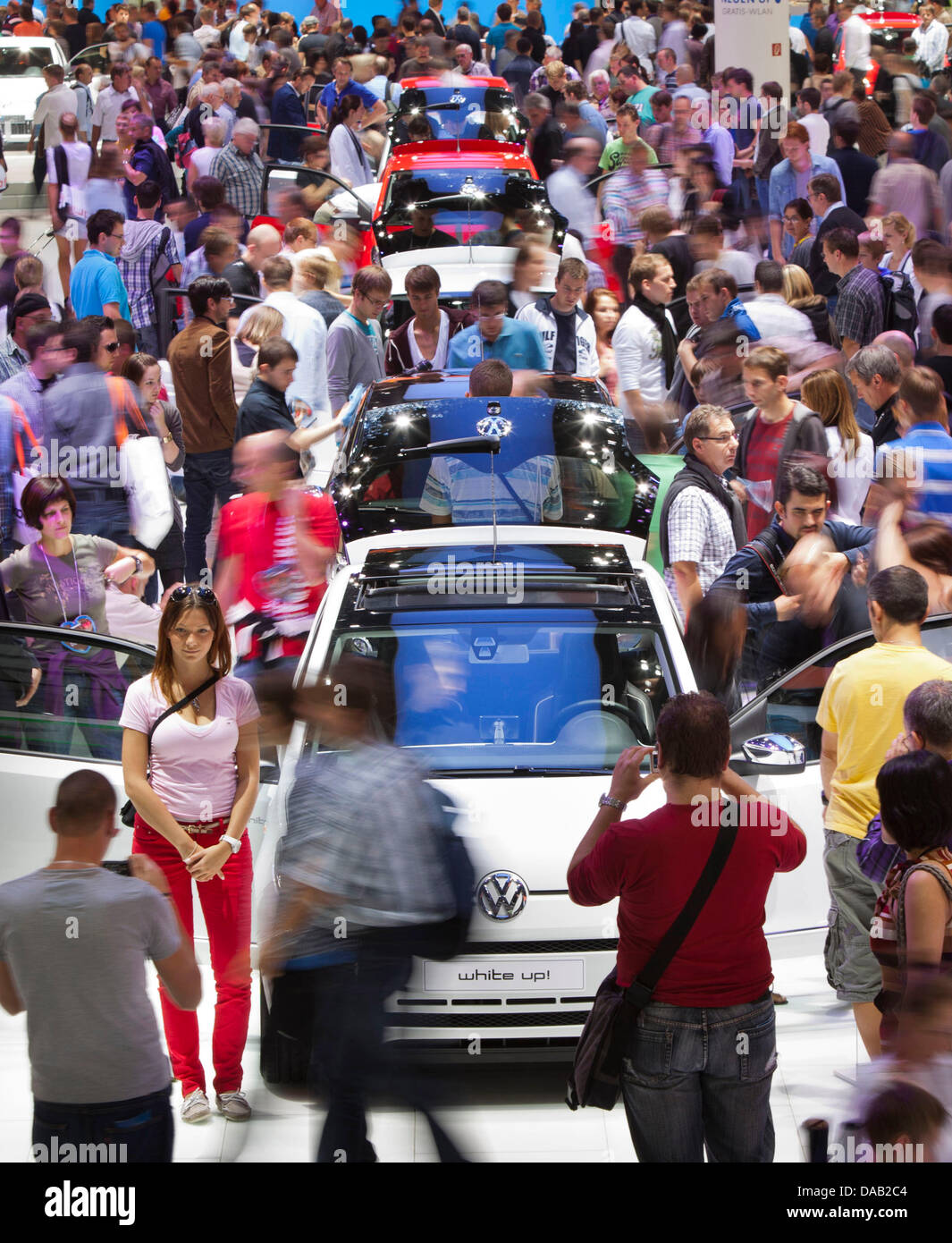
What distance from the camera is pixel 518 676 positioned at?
5996 millimetres

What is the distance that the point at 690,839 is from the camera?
394 cm

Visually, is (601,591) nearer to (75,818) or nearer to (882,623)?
(882,623)

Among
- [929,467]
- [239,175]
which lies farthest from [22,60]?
[929,467]

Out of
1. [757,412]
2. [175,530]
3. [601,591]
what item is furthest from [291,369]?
[601,591]

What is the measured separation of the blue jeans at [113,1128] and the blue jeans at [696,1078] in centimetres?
114

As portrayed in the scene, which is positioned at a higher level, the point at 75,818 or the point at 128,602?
the point at 75,818

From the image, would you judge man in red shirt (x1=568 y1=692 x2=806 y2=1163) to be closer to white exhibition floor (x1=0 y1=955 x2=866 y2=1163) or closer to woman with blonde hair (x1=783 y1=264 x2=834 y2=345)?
white exhibition floor (x1=0 y1=955 x2=866 y2=1163)

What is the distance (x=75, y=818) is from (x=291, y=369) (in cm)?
477

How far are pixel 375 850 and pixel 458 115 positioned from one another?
15090mm

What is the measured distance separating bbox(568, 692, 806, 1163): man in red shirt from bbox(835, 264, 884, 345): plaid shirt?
695 cm

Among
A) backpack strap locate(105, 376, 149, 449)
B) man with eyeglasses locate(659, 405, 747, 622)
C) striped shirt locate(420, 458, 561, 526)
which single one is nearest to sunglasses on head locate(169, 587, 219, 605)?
striped shirt locate(420, 458, 561, 526)

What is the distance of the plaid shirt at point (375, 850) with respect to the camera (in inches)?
163

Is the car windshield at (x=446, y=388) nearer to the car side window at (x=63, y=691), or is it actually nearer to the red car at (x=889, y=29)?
the car side window at (x=63, y=691)

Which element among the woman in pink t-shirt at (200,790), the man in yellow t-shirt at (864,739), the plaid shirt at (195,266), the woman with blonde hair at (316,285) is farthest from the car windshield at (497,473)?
the plaid shirt at (195,266)
